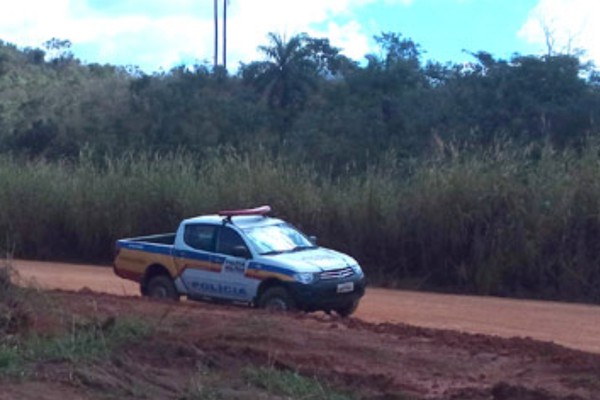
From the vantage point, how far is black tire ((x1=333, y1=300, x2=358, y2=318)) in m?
21.8

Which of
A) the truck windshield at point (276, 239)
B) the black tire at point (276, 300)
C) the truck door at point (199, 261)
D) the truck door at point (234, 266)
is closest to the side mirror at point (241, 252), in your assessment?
the truck door at point (234, 266)

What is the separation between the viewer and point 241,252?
22016mm

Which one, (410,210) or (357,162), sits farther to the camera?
(357,162)

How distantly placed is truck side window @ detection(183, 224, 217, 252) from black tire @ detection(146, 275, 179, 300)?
0.87m

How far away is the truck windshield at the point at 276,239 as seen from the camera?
22.1 meters

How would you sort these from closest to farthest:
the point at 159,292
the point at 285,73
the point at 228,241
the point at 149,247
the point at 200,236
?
the point at 228,241, the point at 200,236, the point at 159,292, the point at 149,247, the point at 285,73

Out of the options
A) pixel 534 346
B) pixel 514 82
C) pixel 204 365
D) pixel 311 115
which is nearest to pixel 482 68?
pixel 514 82

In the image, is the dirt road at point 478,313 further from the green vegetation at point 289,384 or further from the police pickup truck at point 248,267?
the green vegetation at point 289,384

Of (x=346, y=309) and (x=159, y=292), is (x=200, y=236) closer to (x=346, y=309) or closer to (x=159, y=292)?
(x=159, y=292)

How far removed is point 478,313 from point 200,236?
5821 millimetres

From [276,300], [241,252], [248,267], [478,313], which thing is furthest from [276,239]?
[478,313]

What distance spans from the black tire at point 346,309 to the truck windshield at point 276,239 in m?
1.35

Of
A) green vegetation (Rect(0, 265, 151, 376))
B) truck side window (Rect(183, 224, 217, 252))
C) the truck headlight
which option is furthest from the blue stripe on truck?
green vegetation (Rect(0, 265, 151, 376))

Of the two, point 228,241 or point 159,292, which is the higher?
point 228,241
